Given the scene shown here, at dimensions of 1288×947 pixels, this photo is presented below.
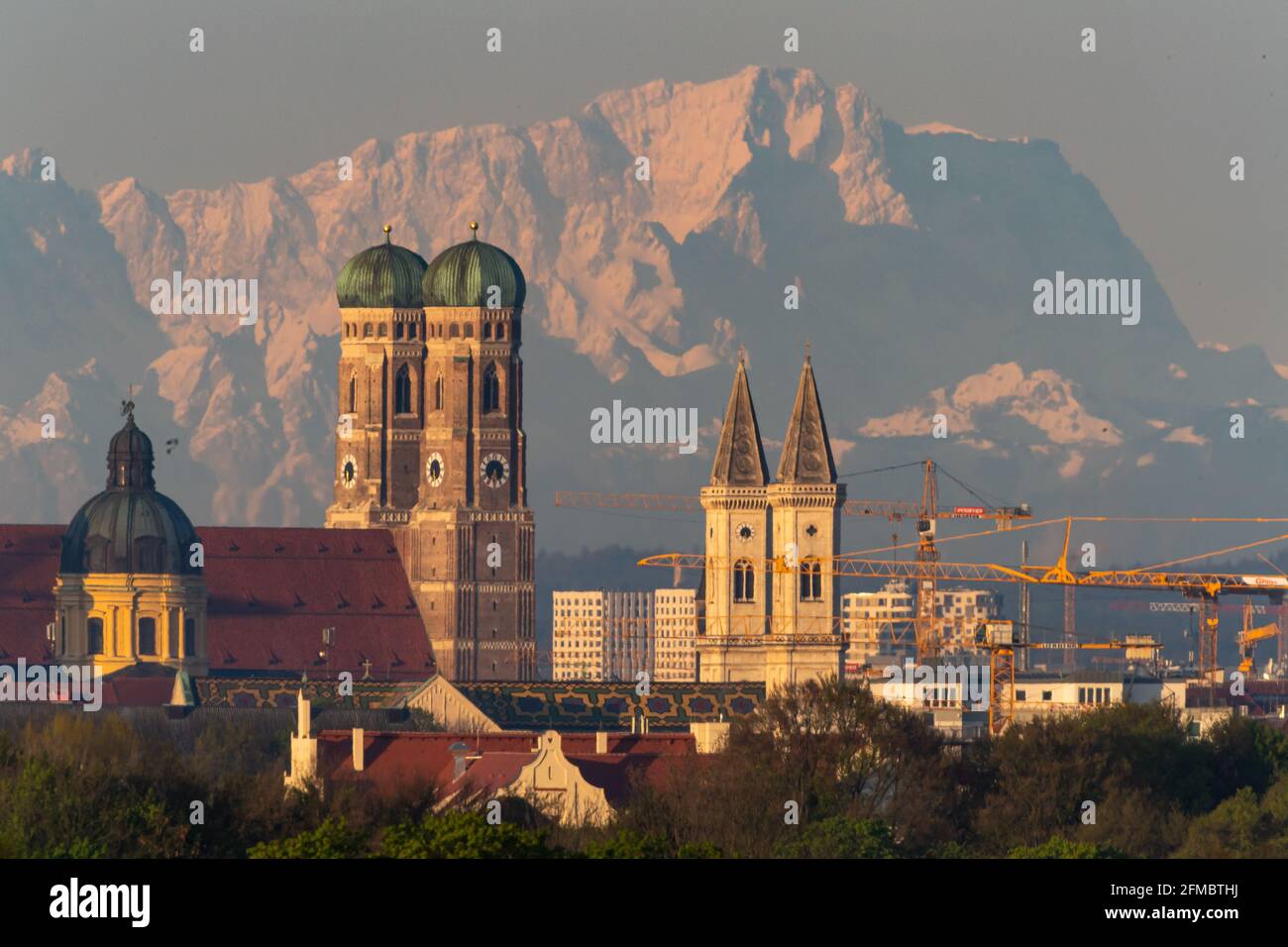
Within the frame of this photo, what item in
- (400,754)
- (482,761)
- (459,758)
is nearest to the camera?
(482,761)

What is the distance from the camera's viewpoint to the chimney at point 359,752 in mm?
128750

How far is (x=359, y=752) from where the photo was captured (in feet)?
429

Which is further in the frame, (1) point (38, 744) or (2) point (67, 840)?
(1) point (38, 744)

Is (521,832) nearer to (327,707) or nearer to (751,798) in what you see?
(751,798)

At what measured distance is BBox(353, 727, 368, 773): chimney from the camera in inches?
5069

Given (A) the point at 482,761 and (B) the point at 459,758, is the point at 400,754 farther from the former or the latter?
(A) the point at 482,761

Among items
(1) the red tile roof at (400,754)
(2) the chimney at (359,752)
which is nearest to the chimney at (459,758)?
(1) the red tile roof at (400,754)

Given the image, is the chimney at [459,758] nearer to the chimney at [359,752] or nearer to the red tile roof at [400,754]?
the red tile roof at [400,754]

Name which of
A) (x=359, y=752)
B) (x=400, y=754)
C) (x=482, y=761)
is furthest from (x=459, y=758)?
(x=359, y=752)

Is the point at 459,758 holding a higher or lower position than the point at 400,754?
lower
